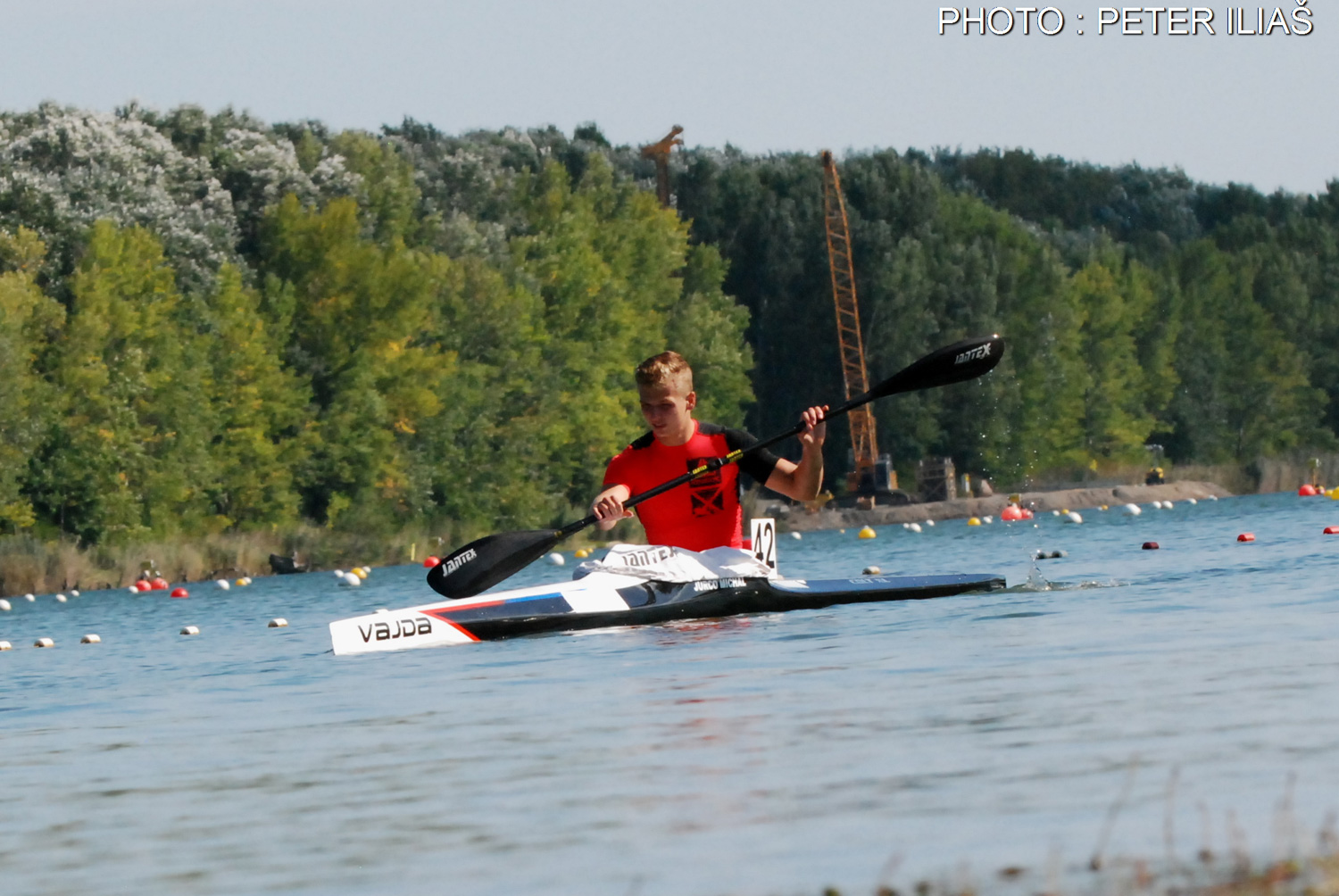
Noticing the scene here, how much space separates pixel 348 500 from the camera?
213 ft

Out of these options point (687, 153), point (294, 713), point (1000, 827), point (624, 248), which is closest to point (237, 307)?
point (624, 248)

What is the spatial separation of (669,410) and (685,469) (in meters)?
0.82

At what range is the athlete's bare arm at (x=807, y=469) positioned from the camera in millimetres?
15875

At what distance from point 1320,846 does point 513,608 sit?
11.3 meters

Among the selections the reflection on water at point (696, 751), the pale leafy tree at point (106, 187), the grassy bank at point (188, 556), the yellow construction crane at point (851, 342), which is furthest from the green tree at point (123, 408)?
the reflection on water at point (696, 751)

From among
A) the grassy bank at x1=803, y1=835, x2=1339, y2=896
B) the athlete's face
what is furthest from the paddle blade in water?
the grassy bank at x1=803, y1=835, x2=1339, y2=896

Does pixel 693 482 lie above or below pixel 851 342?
below

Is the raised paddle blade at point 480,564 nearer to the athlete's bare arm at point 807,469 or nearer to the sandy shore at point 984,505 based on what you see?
the athlete's bare arm at point 807,469

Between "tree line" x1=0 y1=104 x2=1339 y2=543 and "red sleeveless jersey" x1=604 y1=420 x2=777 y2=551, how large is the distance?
3775cm

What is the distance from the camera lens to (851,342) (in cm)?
9088

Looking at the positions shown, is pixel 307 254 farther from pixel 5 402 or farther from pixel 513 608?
pixel 513 608

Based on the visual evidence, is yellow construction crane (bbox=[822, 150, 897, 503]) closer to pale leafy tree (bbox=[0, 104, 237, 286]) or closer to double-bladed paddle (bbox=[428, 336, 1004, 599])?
pale leafy tree (bbox=[0, 104, 237, 286])

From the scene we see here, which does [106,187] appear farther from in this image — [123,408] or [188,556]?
[188,556]

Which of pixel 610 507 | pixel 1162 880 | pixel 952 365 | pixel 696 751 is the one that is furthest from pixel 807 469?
pixel 1162 880
